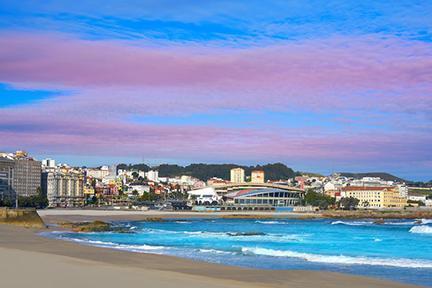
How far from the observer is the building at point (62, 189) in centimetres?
15562

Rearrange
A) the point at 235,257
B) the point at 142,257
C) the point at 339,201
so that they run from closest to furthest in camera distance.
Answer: the point at 142,257 → the point at 235,257 → the point at 339,201

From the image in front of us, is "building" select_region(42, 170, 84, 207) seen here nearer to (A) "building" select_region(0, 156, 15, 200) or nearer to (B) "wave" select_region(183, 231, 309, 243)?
(A) "building" select_region(0, 156, 15, 200)

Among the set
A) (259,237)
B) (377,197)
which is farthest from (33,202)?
(377,197)

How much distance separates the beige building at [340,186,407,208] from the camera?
183375 mm

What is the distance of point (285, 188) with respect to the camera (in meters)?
184

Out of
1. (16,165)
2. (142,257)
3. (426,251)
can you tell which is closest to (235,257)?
(142,257)

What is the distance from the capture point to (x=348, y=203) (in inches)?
6757

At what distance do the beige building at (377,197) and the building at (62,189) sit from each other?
3023 inches

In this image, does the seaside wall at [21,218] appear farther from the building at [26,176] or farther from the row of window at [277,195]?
the row of window at [277,195]

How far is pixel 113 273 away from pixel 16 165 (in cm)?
13670

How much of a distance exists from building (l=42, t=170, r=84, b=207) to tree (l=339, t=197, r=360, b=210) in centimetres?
6566

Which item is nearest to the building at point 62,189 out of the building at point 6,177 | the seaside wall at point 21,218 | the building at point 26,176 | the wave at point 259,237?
the building at point 26,176

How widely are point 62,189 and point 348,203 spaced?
7218 centimetres

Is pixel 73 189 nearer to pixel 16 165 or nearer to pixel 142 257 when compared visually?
pixel 16 165
